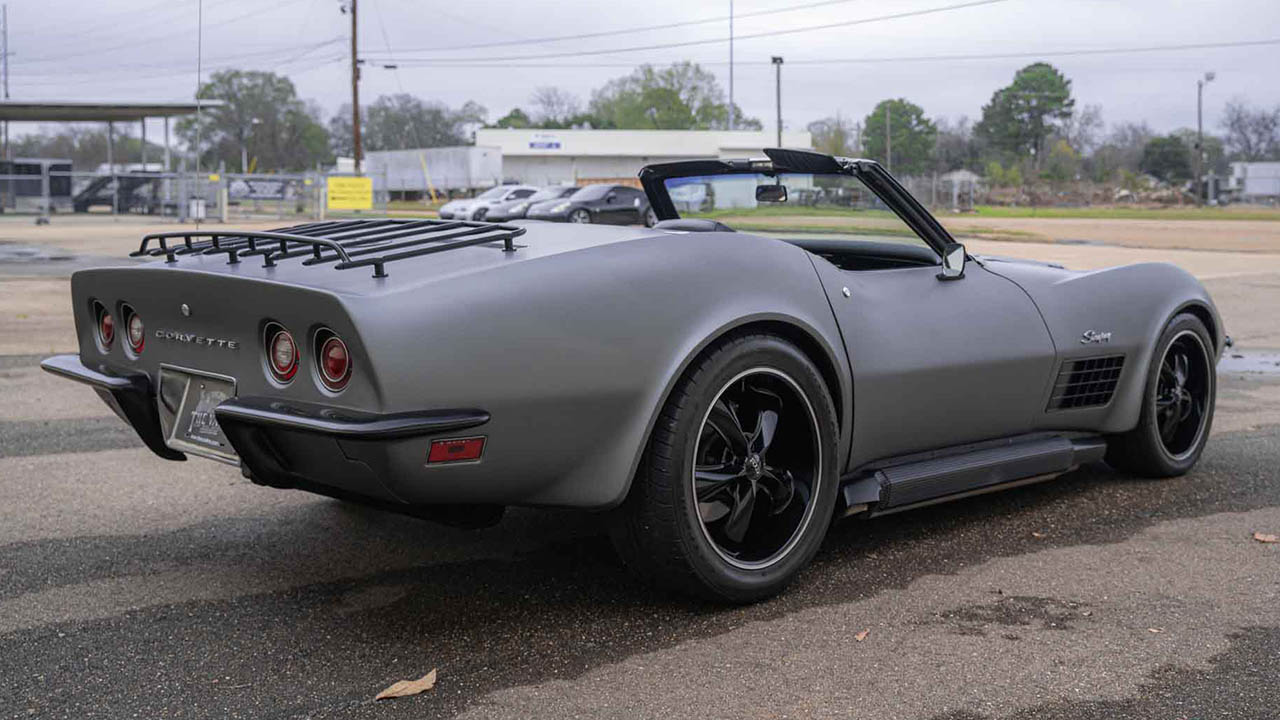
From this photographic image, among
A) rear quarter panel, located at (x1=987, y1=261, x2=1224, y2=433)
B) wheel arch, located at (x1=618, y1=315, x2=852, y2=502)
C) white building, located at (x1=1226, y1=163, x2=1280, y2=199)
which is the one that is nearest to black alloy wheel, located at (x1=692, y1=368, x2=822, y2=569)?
wheel arch, located at (x1=618, y1=315, x2=852, y2=502)

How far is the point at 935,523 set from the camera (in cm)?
408

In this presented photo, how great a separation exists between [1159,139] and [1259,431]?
88678mm

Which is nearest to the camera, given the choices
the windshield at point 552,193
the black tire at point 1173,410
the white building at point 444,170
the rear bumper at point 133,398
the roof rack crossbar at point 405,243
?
the roof rack crossbar at point 405,243

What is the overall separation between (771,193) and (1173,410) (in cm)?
188

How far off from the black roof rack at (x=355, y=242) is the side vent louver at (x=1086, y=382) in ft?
6.72

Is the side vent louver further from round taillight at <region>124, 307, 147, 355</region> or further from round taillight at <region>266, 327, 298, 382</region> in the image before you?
round taillight at <region>124, 307, 147, 355</region>

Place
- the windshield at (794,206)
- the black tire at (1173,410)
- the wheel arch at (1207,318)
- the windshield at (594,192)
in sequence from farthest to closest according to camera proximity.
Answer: the windshield at (594,192) → the wheel arch at (1207,318) → the black tire at (1173,410) → the windshield at (794,206)

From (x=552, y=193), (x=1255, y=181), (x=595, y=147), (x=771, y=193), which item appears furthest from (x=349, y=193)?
(x=1255, y=181)

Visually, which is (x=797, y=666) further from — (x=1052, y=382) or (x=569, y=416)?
(x=1052, y=382)

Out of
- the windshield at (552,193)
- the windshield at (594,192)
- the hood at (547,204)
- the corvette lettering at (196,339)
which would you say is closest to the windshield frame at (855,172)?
the corvette lettering at (196,339)

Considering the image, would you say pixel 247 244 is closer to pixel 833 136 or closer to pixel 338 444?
pixel 338 444

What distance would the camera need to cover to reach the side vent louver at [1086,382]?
4137mm

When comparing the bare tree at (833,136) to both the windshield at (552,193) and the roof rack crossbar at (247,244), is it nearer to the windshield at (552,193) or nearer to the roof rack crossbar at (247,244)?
the windshield at (552,193)

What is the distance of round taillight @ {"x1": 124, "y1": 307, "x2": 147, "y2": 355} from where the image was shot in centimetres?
337
